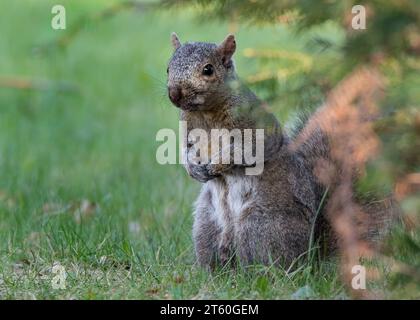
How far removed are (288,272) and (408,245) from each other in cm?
83

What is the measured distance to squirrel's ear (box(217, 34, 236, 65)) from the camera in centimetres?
400

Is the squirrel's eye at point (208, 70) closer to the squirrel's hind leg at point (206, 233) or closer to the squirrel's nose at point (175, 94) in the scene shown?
the squirrel's nose at point (175, 94)

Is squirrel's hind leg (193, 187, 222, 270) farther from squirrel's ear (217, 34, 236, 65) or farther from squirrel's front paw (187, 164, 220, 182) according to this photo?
squirrel's ear (217, 34, 236, 65)


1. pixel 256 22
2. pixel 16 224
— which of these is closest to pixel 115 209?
pixel 16 224

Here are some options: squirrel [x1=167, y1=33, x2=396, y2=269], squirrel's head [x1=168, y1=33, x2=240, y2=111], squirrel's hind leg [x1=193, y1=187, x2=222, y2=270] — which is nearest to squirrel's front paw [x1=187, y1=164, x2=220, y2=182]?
squirrel [x1=167, y1=33, x2=396, y2=269]

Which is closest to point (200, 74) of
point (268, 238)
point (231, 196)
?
point (231, 196)

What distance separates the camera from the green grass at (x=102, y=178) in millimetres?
3617

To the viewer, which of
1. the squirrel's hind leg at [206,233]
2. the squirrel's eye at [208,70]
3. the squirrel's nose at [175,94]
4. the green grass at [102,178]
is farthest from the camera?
the squirrel's hind leg at [206,233]

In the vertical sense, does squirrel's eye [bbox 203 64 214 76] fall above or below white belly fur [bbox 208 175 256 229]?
above

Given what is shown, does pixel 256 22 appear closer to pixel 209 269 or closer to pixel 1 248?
pixel 209 269

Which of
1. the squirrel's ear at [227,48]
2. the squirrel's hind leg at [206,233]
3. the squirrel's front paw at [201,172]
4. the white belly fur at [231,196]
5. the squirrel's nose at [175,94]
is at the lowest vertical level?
the squirrel's hind leg at [206,233]

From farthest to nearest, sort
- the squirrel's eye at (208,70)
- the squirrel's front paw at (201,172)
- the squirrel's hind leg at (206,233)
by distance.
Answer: the squirrel's hind leg at (206,233) < the squirrel's front paw at (201,172) < the squirrel's eye at (208,70)

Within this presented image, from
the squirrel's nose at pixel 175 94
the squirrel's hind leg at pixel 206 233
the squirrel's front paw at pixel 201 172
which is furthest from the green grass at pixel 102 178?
the squirrel's front paw at pixel 201 172
